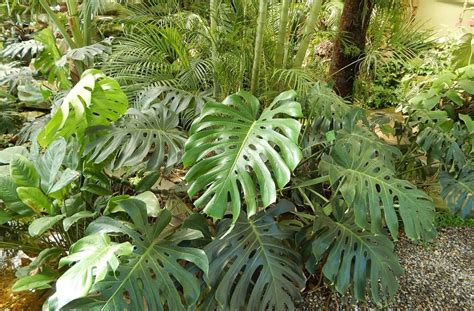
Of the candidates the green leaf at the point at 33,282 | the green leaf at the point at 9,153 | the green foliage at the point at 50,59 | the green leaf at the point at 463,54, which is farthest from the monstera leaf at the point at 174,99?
the green leaf at the point at 463,54

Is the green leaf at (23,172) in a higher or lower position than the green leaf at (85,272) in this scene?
higher

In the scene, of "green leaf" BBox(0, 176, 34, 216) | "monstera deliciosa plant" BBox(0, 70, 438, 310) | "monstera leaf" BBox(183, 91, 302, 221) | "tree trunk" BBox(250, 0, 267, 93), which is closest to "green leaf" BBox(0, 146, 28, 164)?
"monstera deliciosa plant" BBox(0, 70, 438, 310)

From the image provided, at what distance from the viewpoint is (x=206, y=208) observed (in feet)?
3.19

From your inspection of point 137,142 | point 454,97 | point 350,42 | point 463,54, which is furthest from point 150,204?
point 463,54

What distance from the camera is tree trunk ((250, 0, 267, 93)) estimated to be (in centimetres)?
154

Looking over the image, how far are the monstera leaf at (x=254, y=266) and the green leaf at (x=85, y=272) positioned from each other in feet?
1.21

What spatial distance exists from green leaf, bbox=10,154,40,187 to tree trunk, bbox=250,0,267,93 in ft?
3.45

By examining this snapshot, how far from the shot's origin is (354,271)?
3.98 ft

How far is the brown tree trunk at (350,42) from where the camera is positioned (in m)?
2.30

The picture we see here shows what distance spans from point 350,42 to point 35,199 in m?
2.10

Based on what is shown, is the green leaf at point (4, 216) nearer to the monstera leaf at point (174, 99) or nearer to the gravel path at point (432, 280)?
the monstera leaf at point (174, 99)


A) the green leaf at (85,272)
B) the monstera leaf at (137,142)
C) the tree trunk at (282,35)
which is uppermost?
the tree trunk at (282,35)

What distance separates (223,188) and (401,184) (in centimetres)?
67

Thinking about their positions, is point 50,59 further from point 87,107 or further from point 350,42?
point 350,42
